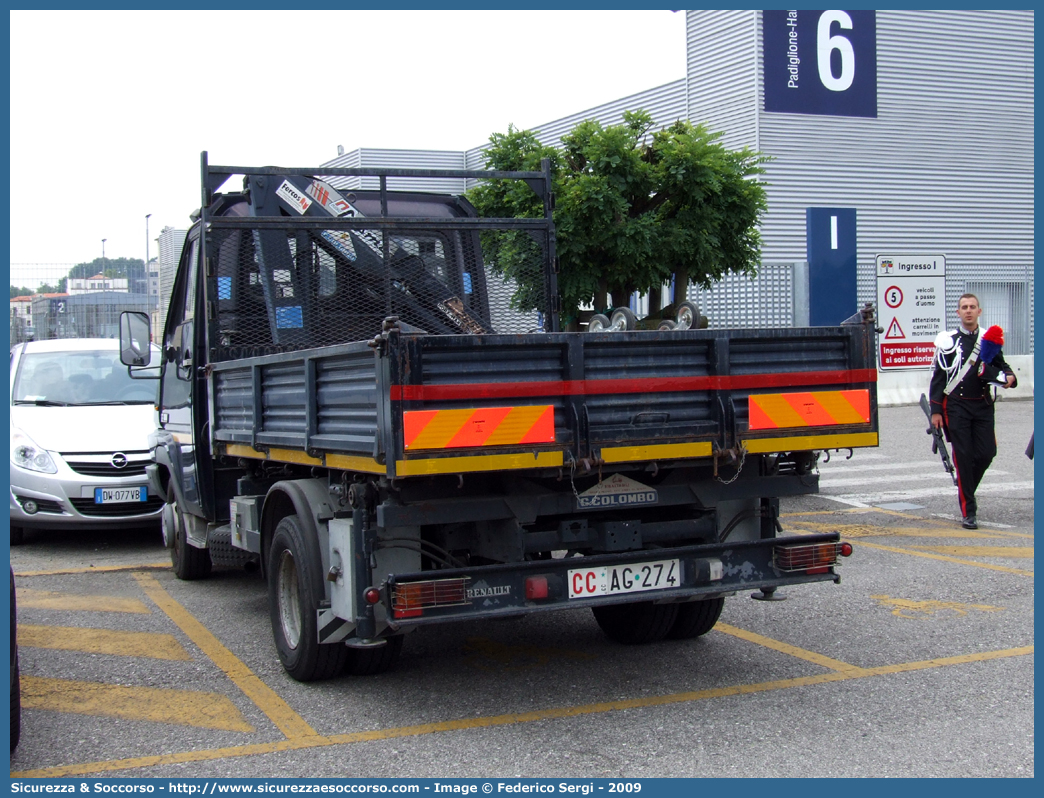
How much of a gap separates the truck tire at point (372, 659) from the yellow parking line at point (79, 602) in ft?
7.83

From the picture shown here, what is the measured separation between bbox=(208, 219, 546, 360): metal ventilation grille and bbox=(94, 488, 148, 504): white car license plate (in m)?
3.42

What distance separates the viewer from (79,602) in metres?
7.58

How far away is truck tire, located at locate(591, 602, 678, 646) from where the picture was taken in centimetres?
597

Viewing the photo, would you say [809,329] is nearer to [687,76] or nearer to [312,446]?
[312,446]

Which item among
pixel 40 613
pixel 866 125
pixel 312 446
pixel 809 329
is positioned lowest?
pixel 40 613

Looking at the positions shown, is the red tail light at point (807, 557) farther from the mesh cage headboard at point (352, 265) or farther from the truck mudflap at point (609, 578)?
the mesh cage headboard at point (352, 265)

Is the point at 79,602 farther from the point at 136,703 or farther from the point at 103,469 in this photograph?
the point at 136,703

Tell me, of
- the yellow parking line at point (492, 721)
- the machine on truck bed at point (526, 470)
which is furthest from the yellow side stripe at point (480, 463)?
the yellow parking line at point (492, 721)

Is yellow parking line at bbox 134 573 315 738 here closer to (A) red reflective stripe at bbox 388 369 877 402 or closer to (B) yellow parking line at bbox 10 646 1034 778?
(B) yellow parking line at bbox 10 646 1034 778

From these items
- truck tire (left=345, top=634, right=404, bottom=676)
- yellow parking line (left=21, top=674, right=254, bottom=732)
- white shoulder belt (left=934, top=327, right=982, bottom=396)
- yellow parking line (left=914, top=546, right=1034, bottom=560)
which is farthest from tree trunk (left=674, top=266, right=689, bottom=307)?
yellow parking line (left=21, top=674, right=254, bottom=732)

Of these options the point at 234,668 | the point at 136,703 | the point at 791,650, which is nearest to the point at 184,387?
the point at 234,668

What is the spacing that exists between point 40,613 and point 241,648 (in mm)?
1837
